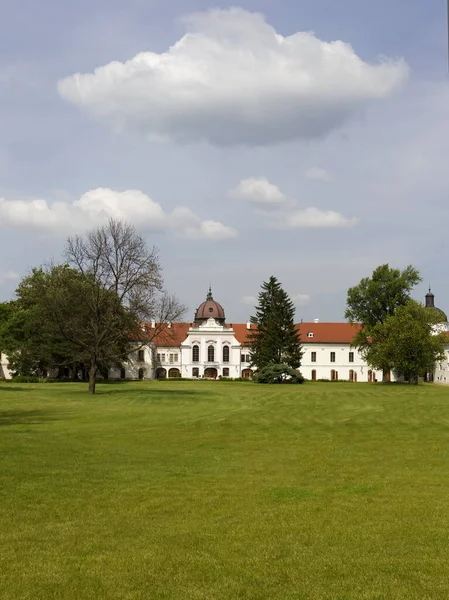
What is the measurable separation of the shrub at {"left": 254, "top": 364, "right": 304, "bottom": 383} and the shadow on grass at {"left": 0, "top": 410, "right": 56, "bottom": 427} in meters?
53.6

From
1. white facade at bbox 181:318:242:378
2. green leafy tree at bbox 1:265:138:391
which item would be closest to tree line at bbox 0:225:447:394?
green leafy tree at bbox 1:265:138:391

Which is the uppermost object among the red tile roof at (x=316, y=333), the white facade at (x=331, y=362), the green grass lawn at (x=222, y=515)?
the red tile roof at (x=316, y=333)

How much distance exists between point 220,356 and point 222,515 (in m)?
107

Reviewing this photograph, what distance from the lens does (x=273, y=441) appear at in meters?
23.1

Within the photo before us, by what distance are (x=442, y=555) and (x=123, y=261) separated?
160 feet

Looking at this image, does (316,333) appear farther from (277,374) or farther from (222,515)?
(222,515)

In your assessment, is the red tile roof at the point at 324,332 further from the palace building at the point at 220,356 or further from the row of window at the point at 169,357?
the row of window at the point at 169,357

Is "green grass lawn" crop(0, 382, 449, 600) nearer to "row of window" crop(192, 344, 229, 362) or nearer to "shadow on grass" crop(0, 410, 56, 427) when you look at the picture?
"shadow on grass" crop(0, 410, 56, 427)

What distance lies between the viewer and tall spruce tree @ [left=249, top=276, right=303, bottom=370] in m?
92.7

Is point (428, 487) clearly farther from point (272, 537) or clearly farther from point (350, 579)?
point (350, 579)

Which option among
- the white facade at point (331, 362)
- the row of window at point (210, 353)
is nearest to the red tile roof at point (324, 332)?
the white facade at point (331, 362)

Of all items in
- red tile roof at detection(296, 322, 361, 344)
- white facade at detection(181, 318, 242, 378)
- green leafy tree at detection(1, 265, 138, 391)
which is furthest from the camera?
red tile roof at detection(296, 322, 361, 344)

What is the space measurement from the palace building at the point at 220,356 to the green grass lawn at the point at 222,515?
91.8 m

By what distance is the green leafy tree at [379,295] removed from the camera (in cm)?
9238
